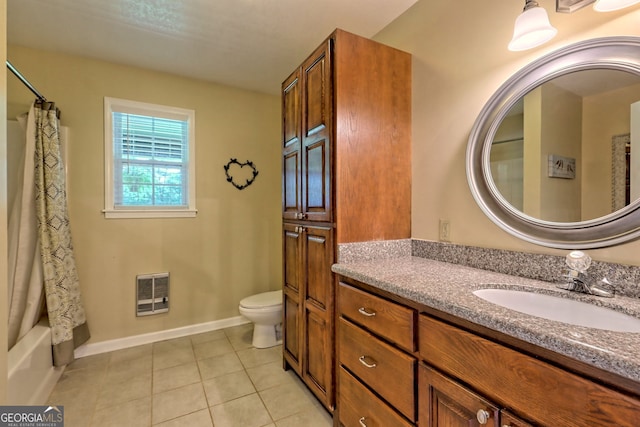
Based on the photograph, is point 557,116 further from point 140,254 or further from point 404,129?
point 140,254

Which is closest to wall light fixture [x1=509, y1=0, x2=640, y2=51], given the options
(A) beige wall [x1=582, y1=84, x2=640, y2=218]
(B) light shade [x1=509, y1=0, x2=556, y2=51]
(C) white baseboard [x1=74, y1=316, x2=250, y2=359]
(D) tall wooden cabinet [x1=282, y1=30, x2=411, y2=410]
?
(B) light shade [x1=509, y1=0, x2=556, y2=51]

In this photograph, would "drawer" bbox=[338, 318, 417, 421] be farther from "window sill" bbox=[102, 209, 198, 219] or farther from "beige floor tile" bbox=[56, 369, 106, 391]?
"window sill" bbox=[102, 209, 198, 219]

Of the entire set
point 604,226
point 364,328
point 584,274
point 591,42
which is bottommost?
point 364,328

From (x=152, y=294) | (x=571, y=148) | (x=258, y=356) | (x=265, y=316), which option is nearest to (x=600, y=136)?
(x=571, y=148)

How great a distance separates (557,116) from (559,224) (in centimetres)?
46

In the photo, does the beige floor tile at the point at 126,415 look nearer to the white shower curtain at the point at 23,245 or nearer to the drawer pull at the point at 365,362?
the white shower curtain at the point at 23,245

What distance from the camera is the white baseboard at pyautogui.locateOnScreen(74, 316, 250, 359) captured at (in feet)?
7.98

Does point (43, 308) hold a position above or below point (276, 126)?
below

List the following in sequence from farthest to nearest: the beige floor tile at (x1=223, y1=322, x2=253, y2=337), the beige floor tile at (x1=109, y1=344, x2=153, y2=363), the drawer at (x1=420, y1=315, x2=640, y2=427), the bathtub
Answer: the beige floor tile at (x1=223, y1=322, x2=253, y2=337)
the beige floor tile at (x1=109, y1=344, x2=153, y2=363)
the bathtub
the drawer at (x1=420, y1=315, x2=640, y2=427)

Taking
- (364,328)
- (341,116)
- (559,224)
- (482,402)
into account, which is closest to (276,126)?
(341,116)

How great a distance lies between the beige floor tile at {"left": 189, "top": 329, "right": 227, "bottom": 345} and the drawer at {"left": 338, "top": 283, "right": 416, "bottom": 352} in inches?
69.2

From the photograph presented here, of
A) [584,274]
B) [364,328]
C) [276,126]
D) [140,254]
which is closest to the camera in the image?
[584,274]

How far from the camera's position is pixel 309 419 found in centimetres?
169

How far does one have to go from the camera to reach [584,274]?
3.42 feet
